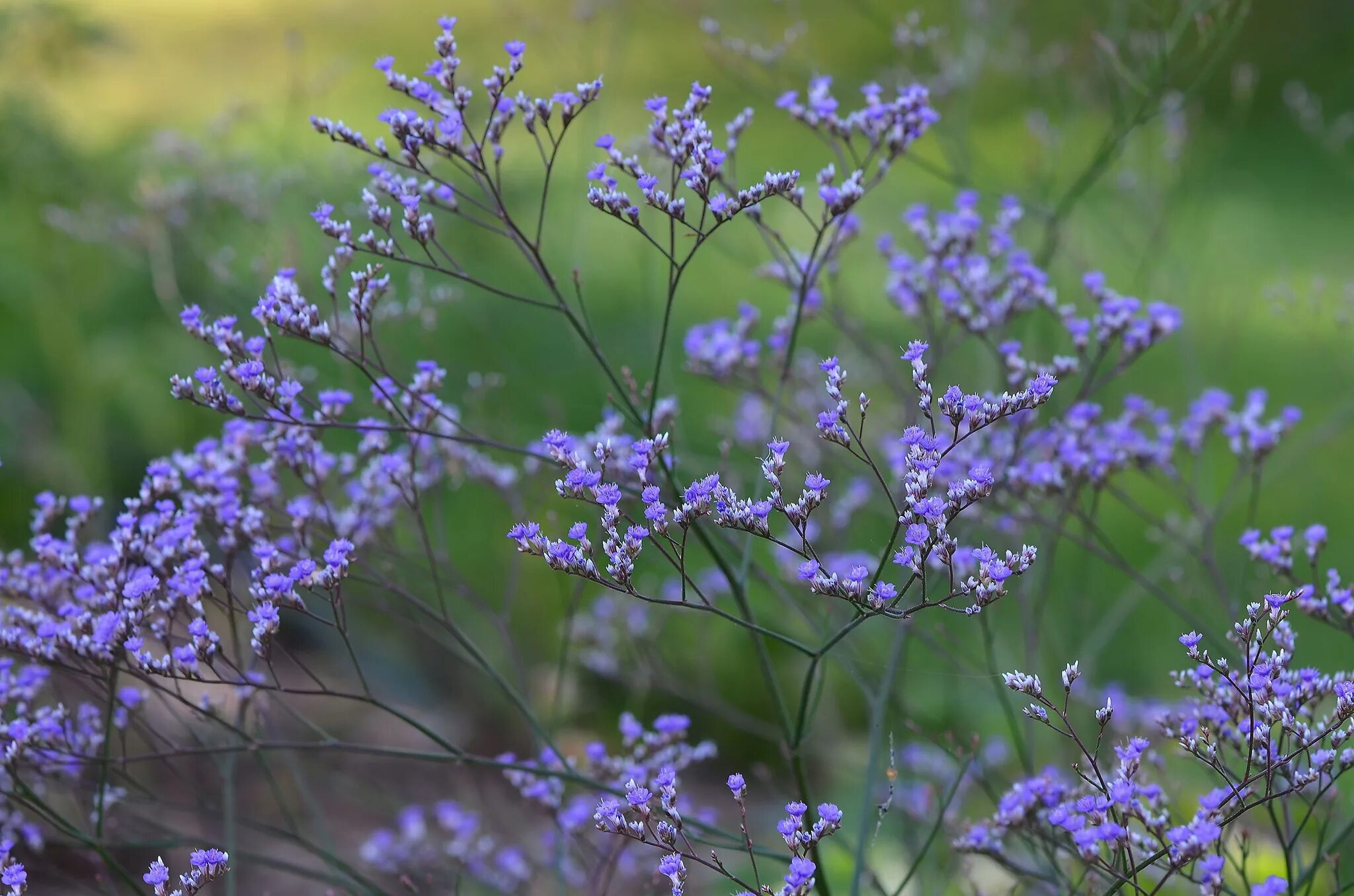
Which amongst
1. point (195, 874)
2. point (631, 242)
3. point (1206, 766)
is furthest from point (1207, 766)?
point (631, 242)

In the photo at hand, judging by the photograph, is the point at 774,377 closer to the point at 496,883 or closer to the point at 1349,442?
the point at 496,883

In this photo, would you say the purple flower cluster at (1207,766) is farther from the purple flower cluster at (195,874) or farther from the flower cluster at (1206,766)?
the purple flower cluster at (195,874)

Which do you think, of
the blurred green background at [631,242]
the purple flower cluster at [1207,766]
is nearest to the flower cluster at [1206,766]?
the purple flower cluster at [1207,766]

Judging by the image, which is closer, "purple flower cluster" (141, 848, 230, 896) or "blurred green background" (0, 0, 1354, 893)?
"purple flower cluster" (141, 848, 230, 896)

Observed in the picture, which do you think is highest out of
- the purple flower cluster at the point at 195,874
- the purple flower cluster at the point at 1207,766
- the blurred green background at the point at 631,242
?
the blurred green background at the point at 631,242

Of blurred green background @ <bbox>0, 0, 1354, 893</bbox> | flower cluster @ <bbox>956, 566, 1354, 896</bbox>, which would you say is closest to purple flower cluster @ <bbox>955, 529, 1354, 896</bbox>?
flower cluster @ <bbox>956, 566, 1354, 896</bbox>

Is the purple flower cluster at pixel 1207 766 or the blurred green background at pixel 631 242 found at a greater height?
the blurred green background at pixel 631 242

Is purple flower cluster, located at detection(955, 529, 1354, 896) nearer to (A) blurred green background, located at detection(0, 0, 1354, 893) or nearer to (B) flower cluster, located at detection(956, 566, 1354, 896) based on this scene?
(B) flower cluster, located at detection(956, 566, 1354, 896)

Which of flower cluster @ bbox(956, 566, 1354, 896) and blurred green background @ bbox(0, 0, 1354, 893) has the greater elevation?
blurred green background @ bbox(0, 0, 1354, 893)

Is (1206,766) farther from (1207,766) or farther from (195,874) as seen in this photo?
(195,874)

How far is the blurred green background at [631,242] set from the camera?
3.57 m

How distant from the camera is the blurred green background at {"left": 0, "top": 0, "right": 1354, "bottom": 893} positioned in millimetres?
3566

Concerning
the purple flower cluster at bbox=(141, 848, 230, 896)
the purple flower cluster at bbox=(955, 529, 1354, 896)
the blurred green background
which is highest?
the blurred green background

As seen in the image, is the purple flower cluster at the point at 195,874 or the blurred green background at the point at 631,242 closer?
the purple flower cluster at the point at 195,874
